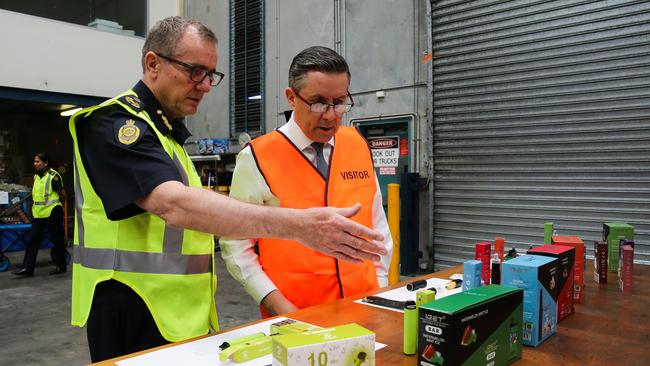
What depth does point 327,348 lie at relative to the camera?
2.87 feet

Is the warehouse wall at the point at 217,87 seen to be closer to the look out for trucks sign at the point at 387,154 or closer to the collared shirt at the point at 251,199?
the look out for trucks sign at the point at 387,154

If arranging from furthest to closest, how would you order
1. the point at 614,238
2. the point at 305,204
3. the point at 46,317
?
the point at 46,317 < the point at 614,238 < the point at 305,204

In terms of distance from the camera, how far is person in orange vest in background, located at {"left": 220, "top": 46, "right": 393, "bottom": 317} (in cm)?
167

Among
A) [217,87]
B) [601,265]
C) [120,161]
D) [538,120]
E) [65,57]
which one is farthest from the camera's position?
[217,87]

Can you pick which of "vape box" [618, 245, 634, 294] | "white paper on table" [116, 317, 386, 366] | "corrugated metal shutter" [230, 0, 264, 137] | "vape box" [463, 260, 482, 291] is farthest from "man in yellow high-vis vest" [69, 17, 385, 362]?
"corrugated metal shutter" [230, 0, 264, 137]

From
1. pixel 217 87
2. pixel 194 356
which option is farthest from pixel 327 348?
pixel 217 87

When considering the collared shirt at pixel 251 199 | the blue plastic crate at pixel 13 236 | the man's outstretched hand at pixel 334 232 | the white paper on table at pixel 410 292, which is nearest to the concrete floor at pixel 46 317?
the blue plastic crate at pixel 13 236

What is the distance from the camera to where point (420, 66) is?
5.65 meters

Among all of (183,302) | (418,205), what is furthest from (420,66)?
(183,302)

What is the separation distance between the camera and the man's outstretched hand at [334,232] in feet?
3.43

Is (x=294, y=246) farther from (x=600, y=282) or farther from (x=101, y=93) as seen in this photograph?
(x=101, y=93)

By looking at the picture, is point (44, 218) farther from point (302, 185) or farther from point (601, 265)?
point (601, 265)

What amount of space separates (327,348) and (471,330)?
0.33m

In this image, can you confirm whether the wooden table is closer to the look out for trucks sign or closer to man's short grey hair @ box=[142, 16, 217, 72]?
man's short grey hair @ box=[142, 16, 217, 72]
